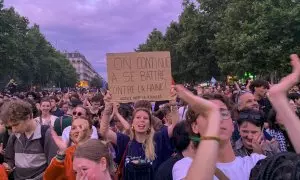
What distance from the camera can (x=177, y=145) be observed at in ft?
12.2

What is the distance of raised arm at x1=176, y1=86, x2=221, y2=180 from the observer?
6.83ft

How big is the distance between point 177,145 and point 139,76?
11.4 ft

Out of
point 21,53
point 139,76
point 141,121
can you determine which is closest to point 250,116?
point 141,121

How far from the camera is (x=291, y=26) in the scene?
97.7 ft

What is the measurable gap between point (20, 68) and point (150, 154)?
2217 inches

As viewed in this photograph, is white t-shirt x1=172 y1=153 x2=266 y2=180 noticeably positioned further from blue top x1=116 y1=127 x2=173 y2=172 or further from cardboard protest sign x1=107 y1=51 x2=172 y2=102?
cardboard protest sign x1=107 y1=51 x2=172 y2=102

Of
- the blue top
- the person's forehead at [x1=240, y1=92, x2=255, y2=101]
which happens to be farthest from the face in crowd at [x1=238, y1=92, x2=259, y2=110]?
the blue top

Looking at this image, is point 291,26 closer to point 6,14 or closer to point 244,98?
point 244,98

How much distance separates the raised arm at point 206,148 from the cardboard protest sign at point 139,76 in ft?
14.8

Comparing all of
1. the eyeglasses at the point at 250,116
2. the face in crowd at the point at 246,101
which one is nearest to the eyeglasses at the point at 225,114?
the eyeglasses at the point at 250,116

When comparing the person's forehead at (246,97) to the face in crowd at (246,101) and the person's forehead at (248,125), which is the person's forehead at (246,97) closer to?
the face in crowd at (246,101)

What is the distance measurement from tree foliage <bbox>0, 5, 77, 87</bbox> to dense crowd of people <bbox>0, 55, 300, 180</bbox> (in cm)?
4792

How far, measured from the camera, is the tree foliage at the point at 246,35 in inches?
1173

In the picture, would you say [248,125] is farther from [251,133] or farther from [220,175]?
[220,175]
